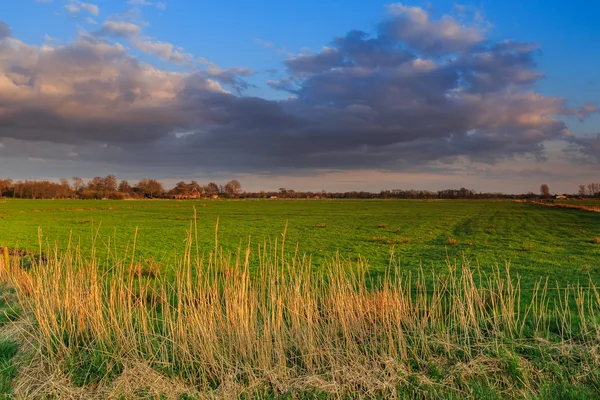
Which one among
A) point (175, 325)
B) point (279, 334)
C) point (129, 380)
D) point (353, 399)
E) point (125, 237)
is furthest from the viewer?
point (125, 237)

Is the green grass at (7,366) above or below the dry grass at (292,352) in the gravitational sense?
below

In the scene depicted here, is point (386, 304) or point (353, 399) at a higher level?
point (386, 304)

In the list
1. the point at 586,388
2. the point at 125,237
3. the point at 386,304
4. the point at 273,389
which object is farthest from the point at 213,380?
the point at 125,237

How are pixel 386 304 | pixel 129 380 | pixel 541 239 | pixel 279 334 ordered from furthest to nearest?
1. pixel 541 239
2. pixel 386 304
3. pixel 279 334
4. pixel 129 380

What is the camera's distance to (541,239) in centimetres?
2861

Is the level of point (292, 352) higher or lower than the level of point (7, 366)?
higher

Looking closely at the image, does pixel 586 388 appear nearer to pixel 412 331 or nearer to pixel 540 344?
pixel 540 344

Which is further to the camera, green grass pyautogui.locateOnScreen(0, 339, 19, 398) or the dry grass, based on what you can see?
green grass pyautogui.locateOnScreen(0, 339, 19, 398)

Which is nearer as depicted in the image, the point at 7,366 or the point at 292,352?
the point at 7,366

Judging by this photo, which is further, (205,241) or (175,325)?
(205,241)

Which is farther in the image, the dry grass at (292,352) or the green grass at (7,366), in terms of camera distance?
the green grass at (7,366)

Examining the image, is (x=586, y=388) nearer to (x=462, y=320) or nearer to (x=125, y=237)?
(x=462, y=320)

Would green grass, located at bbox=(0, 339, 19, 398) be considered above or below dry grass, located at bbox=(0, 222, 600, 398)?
below

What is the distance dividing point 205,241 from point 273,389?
2348 centimetres
